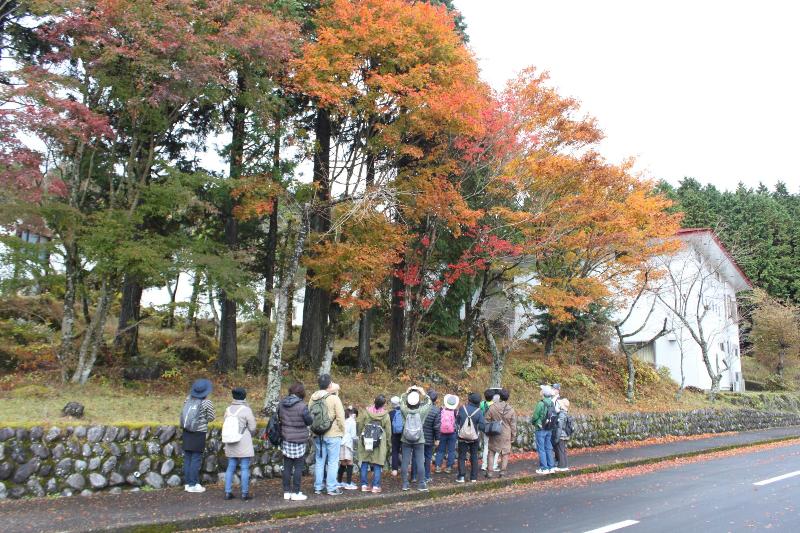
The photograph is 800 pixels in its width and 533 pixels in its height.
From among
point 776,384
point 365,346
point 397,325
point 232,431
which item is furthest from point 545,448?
point 776,384

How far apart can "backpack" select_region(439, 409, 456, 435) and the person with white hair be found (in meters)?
2.20

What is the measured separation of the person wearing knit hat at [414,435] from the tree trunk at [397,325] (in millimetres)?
8307

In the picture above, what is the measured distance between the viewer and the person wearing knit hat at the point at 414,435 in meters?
9.80

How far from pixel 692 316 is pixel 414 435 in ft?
90.9

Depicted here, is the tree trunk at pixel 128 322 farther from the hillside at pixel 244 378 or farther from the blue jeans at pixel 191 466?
the blue jeans at pixel 191 466

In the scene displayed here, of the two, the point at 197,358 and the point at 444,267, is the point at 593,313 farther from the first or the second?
the point at 197,358

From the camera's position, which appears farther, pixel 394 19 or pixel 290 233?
pixel 290 233

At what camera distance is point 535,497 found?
384 inches

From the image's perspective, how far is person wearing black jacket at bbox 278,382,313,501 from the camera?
8703 mm

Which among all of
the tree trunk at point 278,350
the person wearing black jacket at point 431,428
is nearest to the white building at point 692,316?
the person wearing black jacket at point 431,428

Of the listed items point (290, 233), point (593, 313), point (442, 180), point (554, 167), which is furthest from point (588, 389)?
point (290, 233)

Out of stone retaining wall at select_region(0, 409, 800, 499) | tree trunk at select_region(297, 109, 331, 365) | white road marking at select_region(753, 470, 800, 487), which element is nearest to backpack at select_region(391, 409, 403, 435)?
stone retaining wall at select_region(0, 409, 800, 499)

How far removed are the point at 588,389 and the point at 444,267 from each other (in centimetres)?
802

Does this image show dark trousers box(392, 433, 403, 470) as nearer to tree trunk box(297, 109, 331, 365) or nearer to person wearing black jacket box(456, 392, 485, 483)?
person wearing black jacket box(456, 392, 485, 483)
